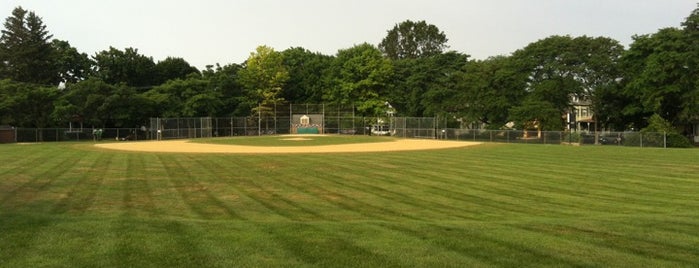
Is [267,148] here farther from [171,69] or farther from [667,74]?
[171,69]

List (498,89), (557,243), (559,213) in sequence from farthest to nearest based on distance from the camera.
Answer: (498,89), (559,213), (557,243)

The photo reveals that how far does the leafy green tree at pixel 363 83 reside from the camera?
83.9 meters

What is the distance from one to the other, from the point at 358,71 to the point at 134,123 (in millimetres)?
35900

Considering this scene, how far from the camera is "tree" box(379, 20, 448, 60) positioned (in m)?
121

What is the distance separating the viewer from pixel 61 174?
20734mm

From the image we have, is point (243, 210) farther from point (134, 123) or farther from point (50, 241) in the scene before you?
point (134, 123)

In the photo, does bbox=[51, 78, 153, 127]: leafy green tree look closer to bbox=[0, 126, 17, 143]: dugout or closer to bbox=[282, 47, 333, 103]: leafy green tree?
bbox=[0, 126, 17, 143]: dugout

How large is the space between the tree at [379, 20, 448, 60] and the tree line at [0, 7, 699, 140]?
30098mm

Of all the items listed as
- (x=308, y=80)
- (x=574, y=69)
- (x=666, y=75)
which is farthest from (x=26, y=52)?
(x=666, y=75)

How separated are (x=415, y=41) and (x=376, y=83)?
41279 mm

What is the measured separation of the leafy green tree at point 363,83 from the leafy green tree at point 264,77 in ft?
28.2

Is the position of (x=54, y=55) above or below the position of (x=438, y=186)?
above

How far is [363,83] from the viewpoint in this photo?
276 feet

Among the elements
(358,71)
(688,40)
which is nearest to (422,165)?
(688,40)
